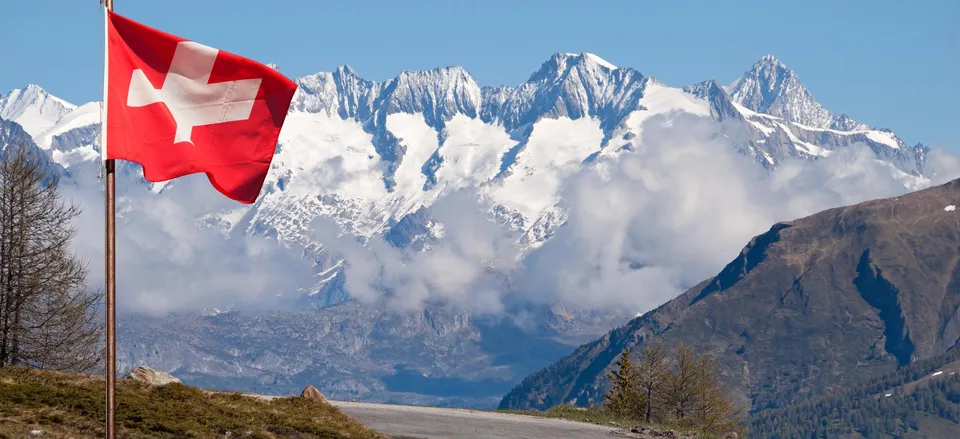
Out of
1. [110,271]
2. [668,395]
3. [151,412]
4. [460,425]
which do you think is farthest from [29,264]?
[668,395]

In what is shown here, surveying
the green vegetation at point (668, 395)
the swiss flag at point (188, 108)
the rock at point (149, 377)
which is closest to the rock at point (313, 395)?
the rock at point (149, 377)

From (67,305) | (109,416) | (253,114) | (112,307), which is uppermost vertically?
(67,305)

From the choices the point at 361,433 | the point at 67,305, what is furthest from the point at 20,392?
the point at 67,305

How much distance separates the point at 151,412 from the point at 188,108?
62.4 ft

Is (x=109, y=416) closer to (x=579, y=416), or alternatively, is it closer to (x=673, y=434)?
(x=673, y=434)

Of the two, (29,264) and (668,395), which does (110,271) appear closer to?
(29,264)

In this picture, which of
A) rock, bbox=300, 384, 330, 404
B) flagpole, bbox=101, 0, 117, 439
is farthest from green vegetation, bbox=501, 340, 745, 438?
flagpole, bbox=101, 0, 117, 439

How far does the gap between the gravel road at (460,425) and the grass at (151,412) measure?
5.88 metres

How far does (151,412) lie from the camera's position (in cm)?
4103

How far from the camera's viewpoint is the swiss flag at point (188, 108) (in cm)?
2419

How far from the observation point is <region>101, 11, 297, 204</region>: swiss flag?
79.4 ft

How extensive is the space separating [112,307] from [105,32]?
17.5 ft

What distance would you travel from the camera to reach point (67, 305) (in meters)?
75.3

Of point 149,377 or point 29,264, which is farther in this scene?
point 29,264
